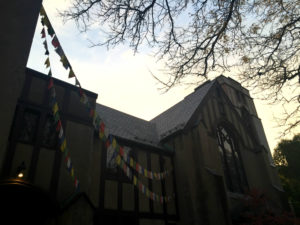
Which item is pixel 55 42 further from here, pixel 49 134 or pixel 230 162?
pixel 230 162

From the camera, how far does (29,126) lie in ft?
25.8

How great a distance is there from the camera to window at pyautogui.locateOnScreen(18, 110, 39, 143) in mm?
7514

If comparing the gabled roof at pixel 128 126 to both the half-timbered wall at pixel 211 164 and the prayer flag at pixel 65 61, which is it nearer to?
the half-timbered wall at pixel 211 164

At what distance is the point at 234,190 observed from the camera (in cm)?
1287

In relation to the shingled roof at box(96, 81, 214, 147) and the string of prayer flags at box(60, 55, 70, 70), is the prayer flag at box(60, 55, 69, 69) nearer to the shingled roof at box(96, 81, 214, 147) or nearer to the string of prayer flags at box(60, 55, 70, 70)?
the string of prayer flags at box(60, 55, 70, 70)

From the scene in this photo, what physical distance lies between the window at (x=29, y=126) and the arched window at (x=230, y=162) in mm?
9786

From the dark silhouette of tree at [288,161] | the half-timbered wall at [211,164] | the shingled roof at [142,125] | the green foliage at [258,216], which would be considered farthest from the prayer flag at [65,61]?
the dark silhouette of tree at [288,161]

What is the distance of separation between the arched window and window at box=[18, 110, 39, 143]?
9786mm

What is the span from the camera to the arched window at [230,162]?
1303 centimetres

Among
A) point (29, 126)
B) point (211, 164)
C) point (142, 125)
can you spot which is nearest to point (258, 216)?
point (211, 164)

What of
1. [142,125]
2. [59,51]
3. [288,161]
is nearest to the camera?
[59,51]

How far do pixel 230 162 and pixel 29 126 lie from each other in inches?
426

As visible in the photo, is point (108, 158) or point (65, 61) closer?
point (65, 61)

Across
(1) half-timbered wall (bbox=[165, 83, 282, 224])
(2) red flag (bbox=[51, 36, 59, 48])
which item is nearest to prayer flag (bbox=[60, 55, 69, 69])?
(2) red flag (bbox=[51, 36, 59, 48])
